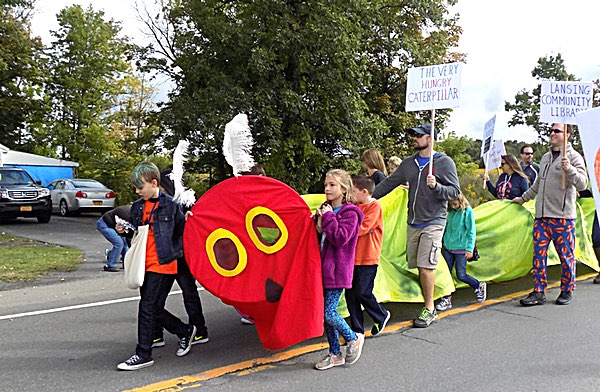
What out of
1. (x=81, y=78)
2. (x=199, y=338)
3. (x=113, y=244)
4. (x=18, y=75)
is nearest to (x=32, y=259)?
(x=113, y=244)

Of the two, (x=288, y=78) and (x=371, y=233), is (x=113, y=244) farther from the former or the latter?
(x=288, y=78)

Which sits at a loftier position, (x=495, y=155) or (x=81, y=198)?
(x=495, y=155)

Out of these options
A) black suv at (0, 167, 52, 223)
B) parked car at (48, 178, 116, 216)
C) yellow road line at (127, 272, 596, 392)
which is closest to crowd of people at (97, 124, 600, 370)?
yellow road line at (127, 272, 596, 392)

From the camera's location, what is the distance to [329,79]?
59.1 ft

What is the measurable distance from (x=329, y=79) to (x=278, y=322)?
14.2 metres

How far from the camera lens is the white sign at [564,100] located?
663 cm

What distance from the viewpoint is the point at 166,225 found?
15.8ft

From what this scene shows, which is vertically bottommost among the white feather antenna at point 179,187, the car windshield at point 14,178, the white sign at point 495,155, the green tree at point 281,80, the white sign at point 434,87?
the white feather antenna at point 179,187

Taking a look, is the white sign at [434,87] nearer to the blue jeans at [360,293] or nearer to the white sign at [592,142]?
the white sign at [592,142]

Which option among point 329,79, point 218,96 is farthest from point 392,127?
point 218,96

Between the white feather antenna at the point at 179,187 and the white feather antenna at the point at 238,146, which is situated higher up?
the white feather antenna at the point at 238,146

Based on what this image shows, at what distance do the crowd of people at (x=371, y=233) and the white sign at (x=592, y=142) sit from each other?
1.25m

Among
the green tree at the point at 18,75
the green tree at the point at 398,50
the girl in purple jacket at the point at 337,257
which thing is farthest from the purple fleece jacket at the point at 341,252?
the green tree at the point at 18,75

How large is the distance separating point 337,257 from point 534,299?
3.28 m
